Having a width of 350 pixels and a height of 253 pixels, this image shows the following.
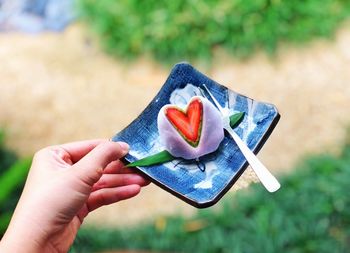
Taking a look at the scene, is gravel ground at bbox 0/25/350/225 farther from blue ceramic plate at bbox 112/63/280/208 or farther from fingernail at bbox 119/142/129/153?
fingernail at bbox 119/142/129/153

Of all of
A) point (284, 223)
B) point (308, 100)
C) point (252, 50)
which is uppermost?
point (252, 50)

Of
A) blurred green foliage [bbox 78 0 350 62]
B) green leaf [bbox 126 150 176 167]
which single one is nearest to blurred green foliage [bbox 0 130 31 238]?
blurred green foliage [bbox 78 0 350 62]

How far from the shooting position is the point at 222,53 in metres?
3.97

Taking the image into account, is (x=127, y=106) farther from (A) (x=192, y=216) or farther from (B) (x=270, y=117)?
(B) (x=270, y=117)

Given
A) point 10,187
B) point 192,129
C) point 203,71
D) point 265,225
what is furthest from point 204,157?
point 203,71

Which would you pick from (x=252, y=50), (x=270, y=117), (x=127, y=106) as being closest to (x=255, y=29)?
(x=252, y=50)

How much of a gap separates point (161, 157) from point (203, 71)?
7.12 feet

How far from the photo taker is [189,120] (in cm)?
178

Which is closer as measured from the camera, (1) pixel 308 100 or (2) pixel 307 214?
(2) pixel 307 214

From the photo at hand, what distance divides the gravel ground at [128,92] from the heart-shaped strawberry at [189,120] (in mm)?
1299

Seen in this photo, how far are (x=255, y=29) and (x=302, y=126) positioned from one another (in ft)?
2.66

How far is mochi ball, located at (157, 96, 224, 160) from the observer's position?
173 centimetres

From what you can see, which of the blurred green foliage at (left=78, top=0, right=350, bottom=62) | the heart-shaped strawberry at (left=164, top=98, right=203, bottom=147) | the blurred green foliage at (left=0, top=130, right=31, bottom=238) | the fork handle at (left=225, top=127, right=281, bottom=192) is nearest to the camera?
the fork handle at (left=225, top=127, right=281, bottom=192)

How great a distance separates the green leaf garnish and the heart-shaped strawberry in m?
0.08
